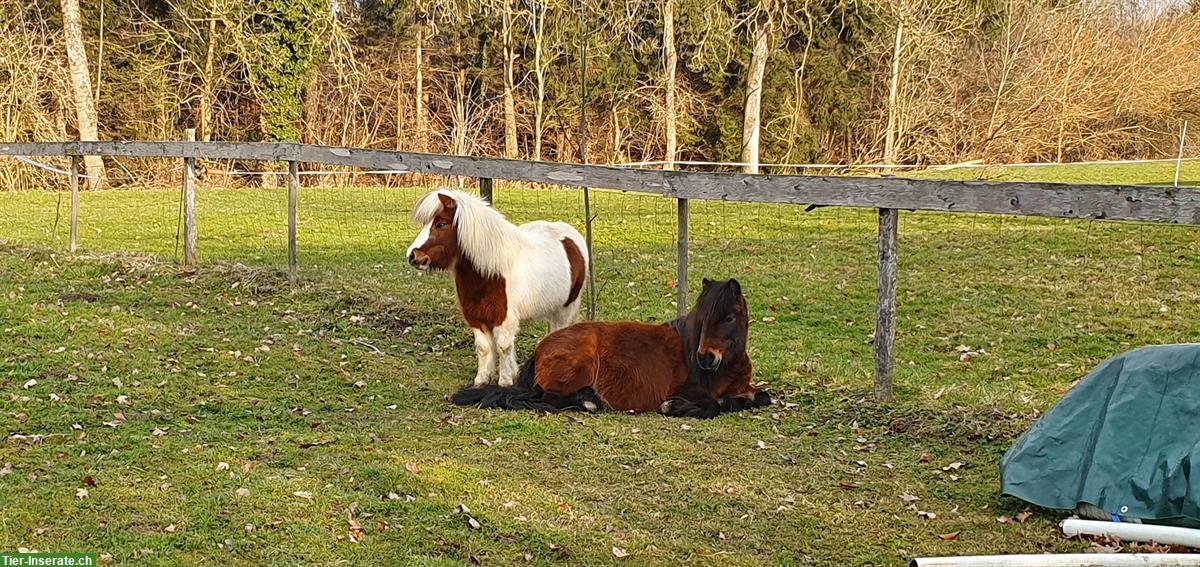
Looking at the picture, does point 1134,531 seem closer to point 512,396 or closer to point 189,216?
point 512,396

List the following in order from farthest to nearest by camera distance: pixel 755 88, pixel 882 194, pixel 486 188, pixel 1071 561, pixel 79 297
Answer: pixel 755 88 → pixel 79 297 → pixel 486 188 → pixel 882 194 → pixel 1071 561

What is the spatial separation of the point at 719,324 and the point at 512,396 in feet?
4.93

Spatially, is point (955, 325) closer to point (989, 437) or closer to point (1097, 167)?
point (989, 437)

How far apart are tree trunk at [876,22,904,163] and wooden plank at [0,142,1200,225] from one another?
22968mm

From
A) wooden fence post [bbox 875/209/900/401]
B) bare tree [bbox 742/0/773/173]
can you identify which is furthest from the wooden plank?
bare tree [bbox 742/0/773/173]

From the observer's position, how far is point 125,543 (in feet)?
14.5

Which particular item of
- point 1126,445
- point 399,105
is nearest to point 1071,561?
point 1126,445

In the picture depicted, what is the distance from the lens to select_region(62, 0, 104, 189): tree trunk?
26344 millimetres

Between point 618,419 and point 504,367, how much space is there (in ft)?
4.31

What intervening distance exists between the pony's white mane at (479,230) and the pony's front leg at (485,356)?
478 mm

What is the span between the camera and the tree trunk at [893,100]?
30.2m

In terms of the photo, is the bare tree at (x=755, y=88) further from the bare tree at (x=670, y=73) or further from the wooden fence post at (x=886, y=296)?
the wooden fence post at (x=886, y=296)

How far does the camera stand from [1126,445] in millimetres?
4625

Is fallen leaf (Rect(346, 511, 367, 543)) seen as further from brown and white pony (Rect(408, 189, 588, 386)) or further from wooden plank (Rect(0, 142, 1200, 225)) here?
wooden plank (Rect(0, 142, 1200, 225))
